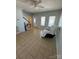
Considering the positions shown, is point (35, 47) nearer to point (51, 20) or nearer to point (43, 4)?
point (51, 20)

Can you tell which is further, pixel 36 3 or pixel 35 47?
pixel 35 47

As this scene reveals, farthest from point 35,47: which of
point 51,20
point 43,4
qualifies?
point 43,4

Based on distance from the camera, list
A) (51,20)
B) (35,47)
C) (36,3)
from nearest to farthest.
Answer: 1. (36,3)
2. (51,20)
3. (35,47)

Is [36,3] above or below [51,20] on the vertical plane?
above

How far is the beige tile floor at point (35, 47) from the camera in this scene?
43.9 inches

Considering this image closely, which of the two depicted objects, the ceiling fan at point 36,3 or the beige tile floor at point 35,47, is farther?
the beige tile floor at point 35,47

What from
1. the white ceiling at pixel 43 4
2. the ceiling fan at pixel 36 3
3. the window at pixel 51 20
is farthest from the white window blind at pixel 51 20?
the ceiling fan at pixel 36 3

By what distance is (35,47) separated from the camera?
1200 mm

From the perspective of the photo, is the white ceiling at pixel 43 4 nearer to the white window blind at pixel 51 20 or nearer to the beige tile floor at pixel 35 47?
the white window blind at pixel 51 20

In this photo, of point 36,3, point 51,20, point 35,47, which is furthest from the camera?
point 35,47

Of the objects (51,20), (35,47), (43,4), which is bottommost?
(35,47)

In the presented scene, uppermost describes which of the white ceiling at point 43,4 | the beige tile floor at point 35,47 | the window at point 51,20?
the white ceiling at point 43,4
